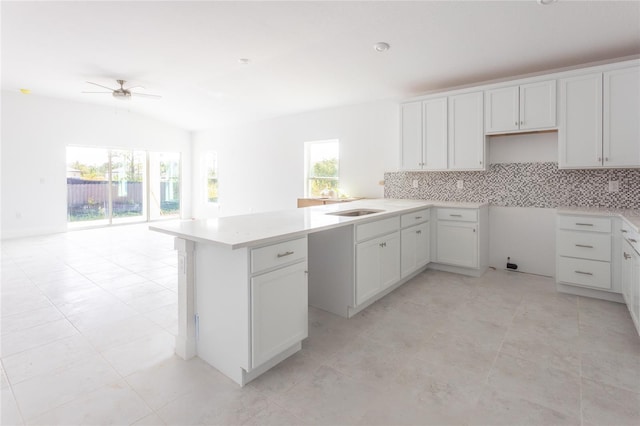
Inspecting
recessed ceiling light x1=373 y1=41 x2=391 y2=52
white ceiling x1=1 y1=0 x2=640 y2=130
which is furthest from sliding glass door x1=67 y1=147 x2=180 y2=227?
recessed ceiling light x1=373 y1=41 x2=391 y2=52

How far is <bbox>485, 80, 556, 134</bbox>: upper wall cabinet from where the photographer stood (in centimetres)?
340

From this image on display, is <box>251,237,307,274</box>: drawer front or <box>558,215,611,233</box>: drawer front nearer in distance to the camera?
<box>251,237,307,274</box>: drawer front

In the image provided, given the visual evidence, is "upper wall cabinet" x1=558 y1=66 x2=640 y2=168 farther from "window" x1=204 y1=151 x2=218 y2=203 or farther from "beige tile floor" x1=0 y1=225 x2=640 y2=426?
"window" x1=204 y1=151 x2=218 y2=203

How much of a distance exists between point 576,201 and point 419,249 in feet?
5.80

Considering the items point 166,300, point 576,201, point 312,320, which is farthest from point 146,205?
point 576,201

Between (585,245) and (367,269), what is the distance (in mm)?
2101

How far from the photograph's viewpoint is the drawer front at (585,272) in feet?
9.89

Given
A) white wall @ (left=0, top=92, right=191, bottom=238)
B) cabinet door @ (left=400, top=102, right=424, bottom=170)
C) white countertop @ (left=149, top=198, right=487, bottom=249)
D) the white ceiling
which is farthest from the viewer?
white wall @ (left=0, top=92, right=191, bottom=238)

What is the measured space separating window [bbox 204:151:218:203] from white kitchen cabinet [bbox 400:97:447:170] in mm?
5445

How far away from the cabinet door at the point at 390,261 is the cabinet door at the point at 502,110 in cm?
175

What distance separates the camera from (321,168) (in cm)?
622

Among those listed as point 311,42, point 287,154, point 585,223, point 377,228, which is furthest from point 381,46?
point 287,154

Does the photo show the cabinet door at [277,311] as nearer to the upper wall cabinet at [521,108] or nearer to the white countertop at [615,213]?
the white countertop at [615,213]

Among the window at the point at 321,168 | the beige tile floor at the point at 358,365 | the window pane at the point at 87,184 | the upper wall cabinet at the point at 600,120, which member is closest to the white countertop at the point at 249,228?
the beige tile floor at the point at 358,365
